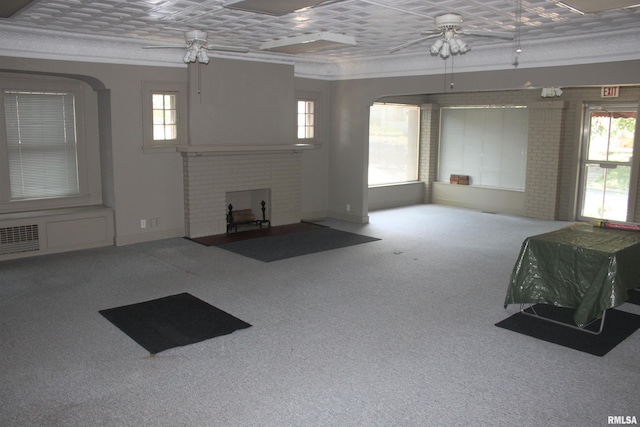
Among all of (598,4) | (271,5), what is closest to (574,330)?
A: (598,4)

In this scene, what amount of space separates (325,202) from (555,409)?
7334 mm

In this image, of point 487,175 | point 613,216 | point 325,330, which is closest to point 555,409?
point 325,330

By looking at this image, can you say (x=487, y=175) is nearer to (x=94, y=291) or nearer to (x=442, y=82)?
(x=442, y=82)

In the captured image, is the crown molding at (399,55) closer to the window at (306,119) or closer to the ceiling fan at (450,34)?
the window at (306,119)

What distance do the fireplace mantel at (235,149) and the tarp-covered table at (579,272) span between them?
4.85 metres

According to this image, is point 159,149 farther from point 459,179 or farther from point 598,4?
point 459,179

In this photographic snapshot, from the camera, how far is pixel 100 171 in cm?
816

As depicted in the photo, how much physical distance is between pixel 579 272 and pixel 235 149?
5.37 meters

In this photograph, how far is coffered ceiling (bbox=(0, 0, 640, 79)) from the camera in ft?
17.2

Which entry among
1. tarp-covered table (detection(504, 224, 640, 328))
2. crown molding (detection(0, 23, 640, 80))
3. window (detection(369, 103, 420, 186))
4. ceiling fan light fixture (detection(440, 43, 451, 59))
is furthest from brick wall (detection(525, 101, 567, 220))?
ceiling fan light fixture (detection(440, 43, 451, 59))

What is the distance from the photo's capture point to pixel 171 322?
500 centimetres

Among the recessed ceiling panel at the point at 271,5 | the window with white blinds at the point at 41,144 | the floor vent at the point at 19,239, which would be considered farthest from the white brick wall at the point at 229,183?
the recessed ceiling panel at the point at 271,5

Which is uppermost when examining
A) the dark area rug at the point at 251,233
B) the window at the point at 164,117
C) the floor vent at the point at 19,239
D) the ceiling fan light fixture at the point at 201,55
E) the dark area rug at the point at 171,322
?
the ceiling fan light fixture at the point at 201,55

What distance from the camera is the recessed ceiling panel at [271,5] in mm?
4703
